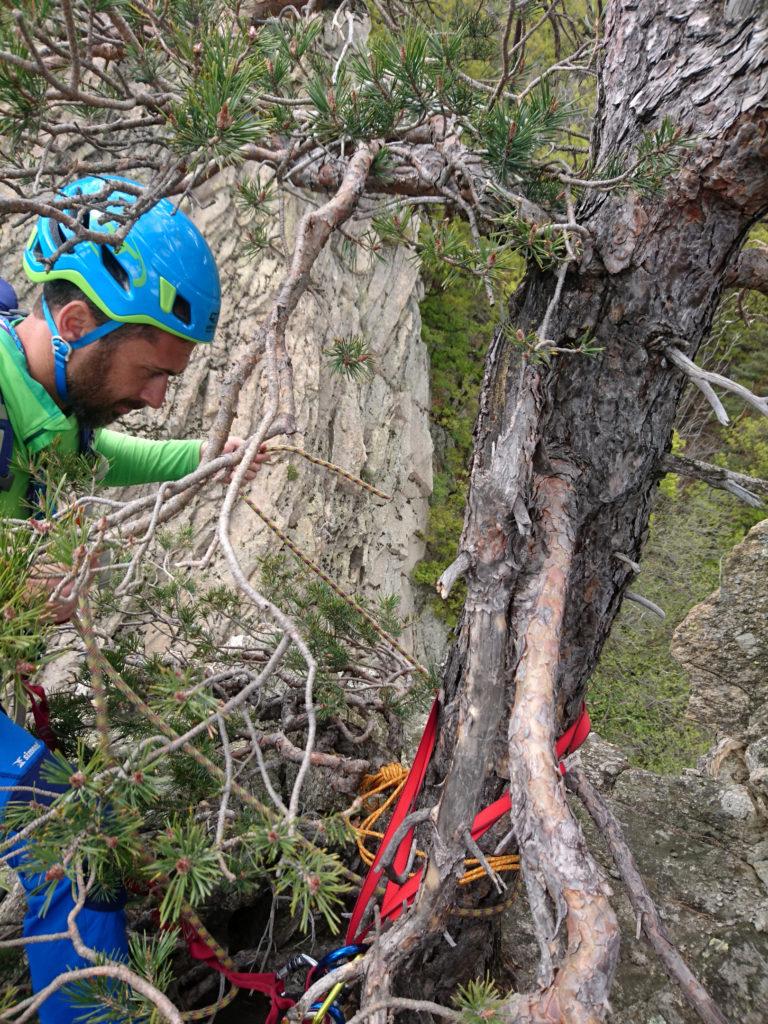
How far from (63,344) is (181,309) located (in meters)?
0.37

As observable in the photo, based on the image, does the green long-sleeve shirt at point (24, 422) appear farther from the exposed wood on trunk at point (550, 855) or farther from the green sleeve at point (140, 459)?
the exposed wood on trunk at point (550, 855)

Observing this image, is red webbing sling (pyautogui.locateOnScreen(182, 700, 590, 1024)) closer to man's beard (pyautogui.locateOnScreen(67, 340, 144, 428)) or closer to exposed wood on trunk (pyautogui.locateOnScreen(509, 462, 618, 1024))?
exposed wood on trunk (pyautogui.locateOnScreen(509, 462, 618, 1024))

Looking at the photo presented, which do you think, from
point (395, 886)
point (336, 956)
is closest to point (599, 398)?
point (395, 886)

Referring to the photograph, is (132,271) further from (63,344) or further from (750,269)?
(750,269)

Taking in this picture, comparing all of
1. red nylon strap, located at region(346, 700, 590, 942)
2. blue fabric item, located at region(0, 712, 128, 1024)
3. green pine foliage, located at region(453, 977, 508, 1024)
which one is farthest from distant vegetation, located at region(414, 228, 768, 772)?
green pine foliage, located at region(453, 977, 508, 1024)

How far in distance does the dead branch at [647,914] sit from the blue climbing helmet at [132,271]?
1.84m

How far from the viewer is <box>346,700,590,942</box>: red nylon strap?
158 cm

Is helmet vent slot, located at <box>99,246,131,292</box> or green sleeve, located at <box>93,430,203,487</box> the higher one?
helmet vent slot, located at <box>99,246,131,292</box>

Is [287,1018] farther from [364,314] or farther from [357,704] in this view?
[364,314]

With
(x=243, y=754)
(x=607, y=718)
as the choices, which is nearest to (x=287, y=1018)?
(x=243, y=754)

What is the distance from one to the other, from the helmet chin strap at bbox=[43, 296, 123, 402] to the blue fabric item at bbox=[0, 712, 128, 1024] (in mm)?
997

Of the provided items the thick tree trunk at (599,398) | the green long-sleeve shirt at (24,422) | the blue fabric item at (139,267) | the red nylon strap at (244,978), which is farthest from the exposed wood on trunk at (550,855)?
the blue fabric item at (139,267)

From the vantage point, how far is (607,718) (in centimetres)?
831

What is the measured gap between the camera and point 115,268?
6.20ft
